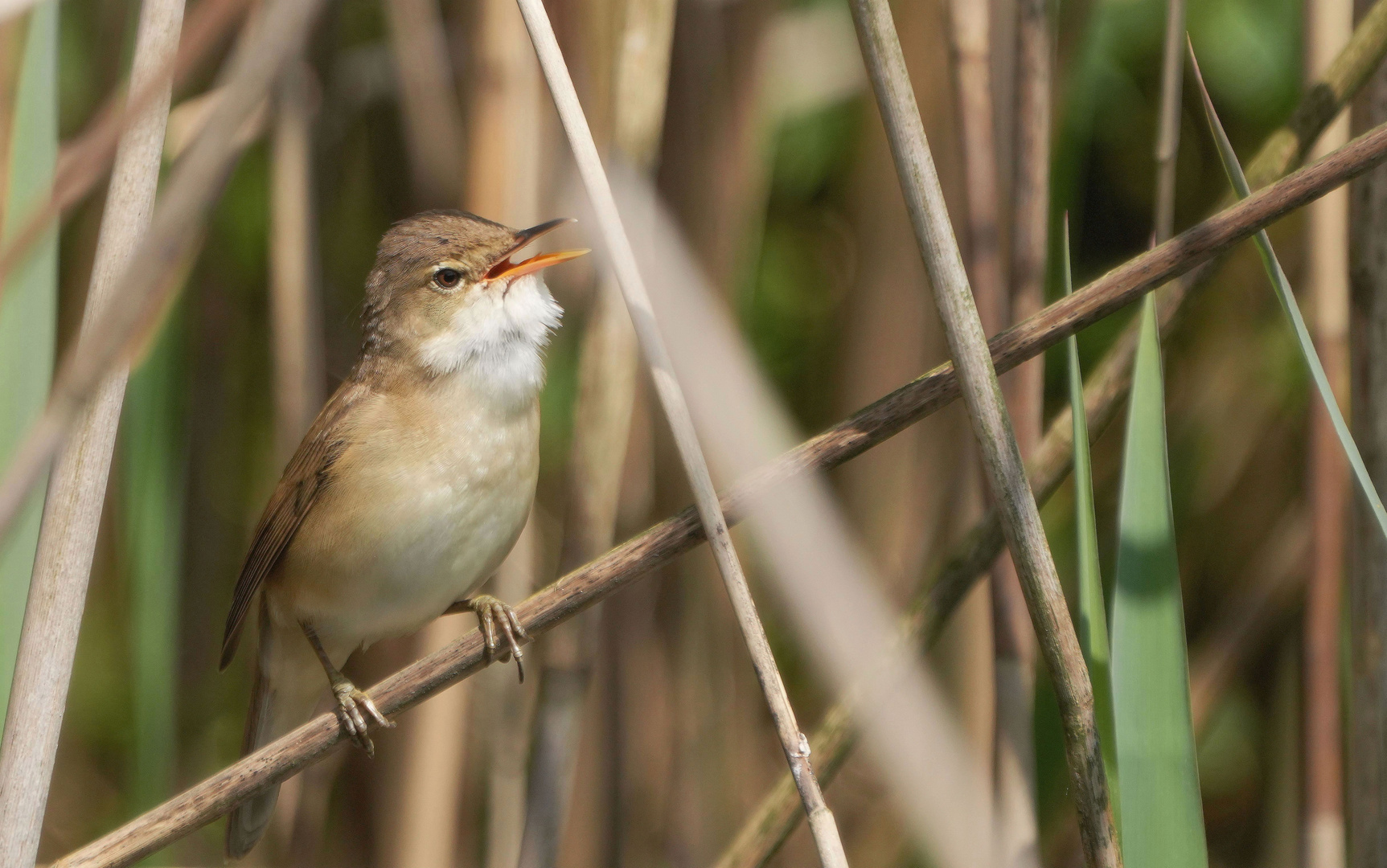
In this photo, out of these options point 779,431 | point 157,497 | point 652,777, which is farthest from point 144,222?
point 652,777

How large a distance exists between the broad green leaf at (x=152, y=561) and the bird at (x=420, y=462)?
0.74ft

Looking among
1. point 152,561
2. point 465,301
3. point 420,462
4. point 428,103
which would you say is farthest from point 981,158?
point 152,561

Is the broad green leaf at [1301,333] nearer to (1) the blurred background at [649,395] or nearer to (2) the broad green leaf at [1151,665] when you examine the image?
(2) the broad green leaf at [1151,665]

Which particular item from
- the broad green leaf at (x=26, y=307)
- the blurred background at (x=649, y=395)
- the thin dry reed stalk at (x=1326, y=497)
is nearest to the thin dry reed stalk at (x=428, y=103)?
the blurred background at (x=649, y=395)

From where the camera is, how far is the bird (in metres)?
2.20

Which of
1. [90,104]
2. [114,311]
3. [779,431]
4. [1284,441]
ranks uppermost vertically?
[90,104]

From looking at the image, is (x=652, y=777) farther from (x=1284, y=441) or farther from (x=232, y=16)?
(x=232, y=16)

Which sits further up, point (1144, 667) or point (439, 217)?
point (439, 217)

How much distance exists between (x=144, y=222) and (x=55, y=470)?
0.33m

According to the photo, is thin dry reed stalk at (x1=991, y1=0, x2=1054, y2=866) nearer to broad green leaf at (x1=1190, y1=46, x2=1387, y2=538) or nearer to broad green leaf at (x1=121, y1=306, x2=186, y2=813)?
broad green leaf at (x1=1190, y1=46, x2=1387, y2=538)

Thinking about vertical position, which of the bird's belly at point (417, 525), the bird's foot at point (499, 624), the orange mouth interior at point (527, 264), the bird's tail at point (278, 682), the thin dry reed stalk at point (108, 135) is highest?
the thin dry reed stalk at point (108, 135)

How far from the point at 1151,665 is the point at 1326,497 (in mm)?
986

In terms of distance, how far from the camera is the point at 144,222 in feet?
4.81

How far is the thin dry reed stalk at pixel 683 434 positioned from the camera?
1459 millimetres
